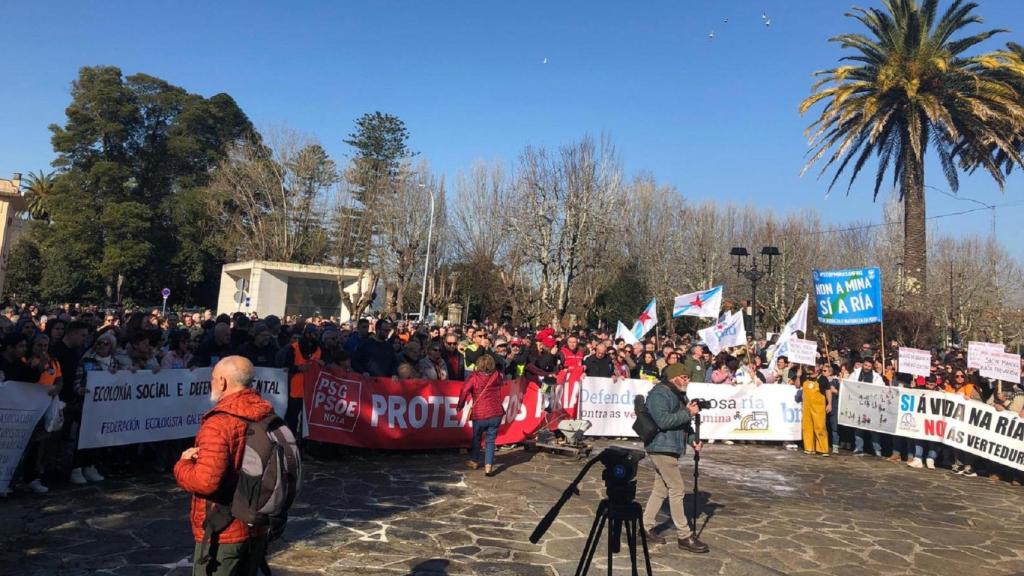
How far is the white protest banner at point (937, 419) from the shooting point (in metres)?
11.8

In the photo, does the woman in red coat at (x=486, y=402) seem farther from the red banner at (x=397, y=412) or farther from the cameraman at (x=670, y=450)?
the cameraman at (x=670, y=450)

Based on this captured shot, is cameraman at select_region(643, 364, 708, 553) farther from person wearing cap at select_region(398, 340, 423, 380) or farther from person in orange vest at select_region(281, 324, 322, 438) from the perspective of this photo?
person in orange vest at select_region(281, 324, 322, 438)

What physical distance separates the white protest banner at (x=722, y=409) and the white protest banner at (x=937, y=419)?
1.23 m

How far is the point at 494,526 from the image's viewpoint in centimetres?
732

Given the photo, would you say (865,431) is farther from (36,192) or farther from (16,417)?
(36,192)

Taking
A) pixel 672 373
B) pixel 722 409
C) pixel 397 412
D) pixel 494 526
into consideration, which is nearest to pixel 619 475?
pixel 672 373

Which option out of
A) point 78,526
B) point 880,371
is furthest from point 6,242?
point 880,371

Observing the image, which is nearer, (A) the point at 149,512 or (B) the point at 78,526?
(B) the point at 78,526

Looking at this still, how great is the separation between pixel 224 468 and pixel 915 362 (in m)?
15.1

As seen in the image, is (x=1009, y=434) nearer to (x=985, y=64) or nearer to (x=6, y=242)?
(x=985, y=64)

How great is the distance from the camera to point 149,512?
Answer: 277 inches

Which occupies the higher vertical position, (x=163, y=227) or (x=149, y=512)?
(x=163, y=227)

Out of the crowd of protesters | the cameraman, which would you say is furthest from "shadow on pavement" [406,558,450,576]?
the crowd of protesters

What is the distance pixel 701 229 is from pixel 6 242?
138 ft
